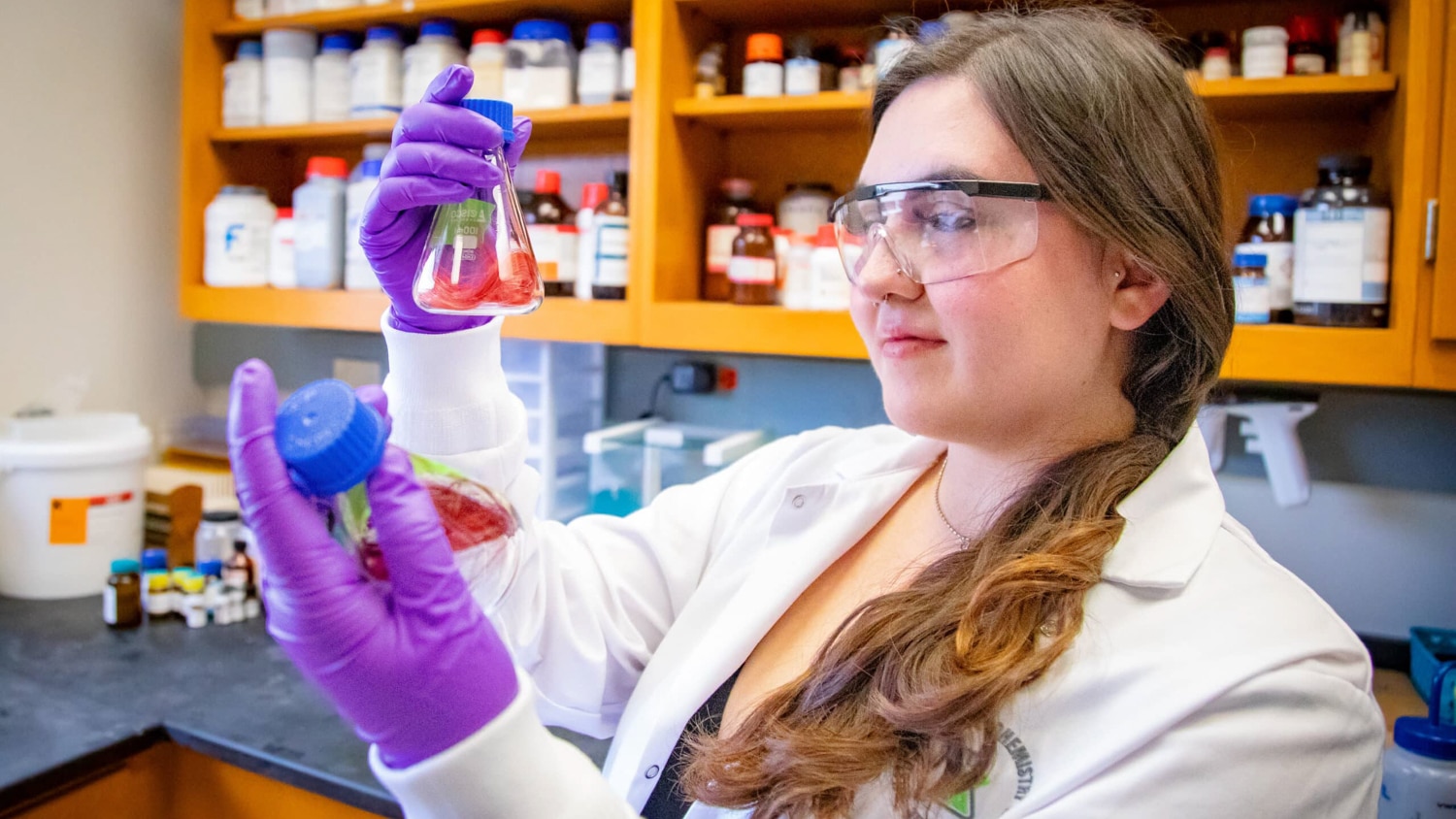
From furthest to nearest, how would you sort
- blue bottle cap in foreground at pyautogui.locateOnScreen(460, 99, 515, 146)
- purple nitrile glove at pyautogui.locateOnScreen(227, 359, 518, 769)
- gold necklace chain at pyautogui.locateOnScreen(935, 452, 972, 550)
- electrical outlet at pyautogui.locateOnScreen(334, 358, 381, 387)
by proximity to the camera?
electrical outlet at pyautogui.locateOnScreen(334, 358, 381, 387) < gold necklace chain at pyautogui.locateOnScreen(935, 452, 972, 550) < blue bottle cap in foreground at pyautogui.locateOnScreen(460, 99, 515, 146) < purple nitrile glove at pyautogui.locateOnScreen(227, 359, 518, 769)

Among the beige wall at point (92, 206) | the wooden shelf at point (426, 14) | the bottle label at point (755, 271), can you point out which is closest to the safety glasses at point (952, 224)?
the bottle label at point (755, 271)

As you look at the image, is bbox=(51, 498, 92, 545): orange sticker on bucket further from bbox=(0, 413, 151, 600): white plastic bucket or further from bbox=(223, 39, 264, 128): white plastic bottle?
bbox=(223, 39, 264, 128): white plastic bottle

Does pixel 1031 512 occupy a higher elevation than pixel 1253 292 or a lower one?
lower

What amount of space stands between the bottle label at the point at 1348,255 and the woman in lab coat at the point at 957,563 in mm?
556

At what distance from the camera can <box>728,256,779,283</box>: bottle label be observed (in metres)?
1.74

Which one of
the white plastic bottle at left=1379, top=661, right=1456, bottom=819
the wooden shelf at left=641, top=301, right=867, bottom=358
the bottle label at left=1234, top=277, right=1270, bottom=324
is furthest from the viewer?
the wooden shelf at left=641, top=301, right=867, bottom=358

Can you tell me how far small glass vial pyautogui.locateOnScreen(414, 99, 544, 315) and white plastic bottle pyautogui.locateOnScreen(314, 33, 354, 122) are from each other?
135 cm

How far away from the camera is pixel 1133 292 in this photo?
927mm

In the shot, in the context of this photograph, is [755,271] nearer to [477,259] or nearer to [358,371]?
[477,259]

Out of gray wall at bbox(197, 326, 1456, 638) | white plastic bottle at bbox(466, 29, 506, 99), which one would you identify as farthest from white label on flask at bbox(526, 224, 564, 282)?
gray wall at bbox(197, 326, 1456, 638)

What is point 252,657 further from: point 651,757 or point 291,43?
point 291,43

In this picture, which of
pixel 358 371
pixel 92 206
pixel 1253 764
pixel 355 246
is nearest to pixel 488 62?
pixel 355 246

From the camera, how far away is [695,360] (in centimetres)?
212

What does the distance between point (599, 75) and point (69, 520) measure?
1390 mm
